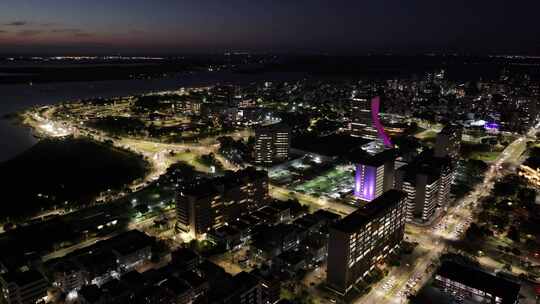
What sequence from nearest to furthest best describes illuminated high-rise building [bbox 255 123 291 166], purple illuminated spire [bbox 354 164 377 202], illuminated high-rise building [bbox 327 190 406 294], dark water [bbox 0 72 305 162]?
illuminated high-rise building [bbox 327 190 406 294] → purple illuminated spire [bbox 354 164 377 202] → illuminated high-rise building [bbox 255 123 291 166] → dark water [bbox 0 72 305 162]

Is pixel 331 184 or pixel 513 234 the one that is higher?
pixel 331 184

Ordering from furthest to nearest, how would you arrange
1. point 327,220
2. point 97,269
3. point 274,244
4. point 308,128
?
1. point 308,128
2. point 327,220
3. point 274,244
4. point 97,269

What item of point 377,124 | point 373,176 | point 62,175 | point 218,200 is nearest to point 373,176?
point 373,176

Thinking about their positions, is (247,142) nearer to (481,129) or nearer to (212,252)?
(212,252)

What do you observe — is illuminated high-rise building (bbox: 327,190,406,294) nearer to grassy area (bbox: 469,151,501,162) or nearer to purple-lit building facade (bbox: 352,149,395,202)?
purple-lit building facade (bbox: 352,149,395,202)

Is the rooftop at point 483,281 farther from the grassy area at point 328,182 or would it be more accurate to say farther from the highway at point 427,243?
the grassy area at point 328,182

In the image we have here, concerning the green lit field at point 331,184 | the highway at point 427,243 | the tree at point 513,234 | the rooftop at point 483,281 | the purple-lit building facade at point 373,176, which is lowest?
the highway at point 427,243

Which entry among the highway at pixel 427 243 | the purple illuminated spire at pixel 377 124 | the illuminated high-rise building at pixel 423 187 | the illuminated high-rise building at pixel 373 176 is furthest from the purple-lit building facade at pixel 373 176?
the purple illuminated spire at pixel 377 124

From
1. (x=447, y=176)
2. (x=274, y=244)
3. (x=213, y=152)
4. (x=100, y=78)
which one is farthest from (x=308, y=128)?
(x=100, y=78)

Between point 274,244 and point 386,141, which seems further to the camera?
point 386,141

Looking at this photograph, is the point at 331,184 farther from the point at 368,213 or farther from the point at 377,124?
the point at 377,124

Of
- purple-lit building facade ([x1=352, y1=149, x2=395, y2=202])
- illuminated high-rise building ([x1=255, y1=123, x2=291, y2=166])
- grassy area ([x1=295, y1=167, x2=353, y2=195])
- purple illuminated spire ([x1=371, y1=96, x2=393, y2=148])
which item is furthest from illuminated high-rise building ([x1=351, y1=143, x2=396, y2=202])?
purple illuminated spire ([x1=371, y1=96, x2=393, y2=148])
